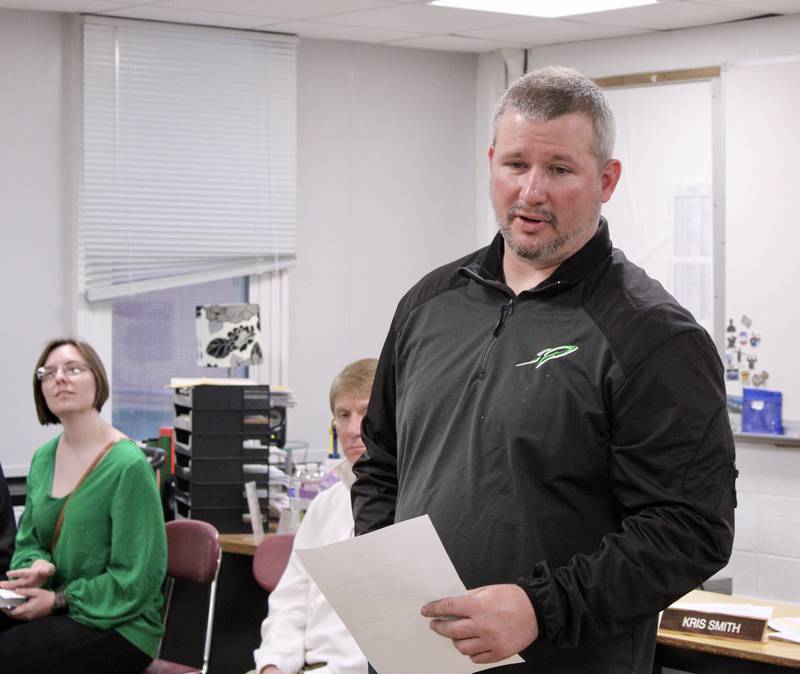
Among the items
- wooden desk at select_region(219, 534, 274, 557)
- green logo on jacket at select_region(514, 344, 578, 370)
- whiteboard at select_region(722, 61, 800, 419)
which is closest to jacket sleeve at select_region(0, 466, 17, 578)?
wooden desk at select_region(219, 534, 274, 557)

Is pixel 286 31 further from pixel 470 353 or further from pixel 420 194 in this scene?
pixel 470 353

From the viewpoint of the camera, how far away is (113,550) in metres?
3.31

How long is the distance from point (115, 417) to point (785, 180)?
9.97 ft

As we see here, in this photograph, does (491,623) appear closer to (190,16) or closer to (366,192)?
(190,16)

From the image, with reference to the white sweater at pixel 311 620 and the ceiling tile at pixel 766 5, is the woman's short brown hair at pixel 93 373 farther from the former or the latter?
the ceiling tile at pixel 766 5

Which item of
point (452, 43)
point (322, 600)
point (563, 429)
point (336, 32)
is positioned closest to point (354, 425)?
point (322, 600)

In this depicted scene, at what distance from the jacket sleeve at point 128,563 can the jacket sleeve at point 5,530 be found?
32 centimetres

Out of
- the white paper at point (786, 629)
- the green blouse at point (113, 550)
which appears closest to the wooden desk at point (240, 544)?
the green blouse at point (113, 550)

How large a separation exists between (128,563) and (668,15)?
10.1ft

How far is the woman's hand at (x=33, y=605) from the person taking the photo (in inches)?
128

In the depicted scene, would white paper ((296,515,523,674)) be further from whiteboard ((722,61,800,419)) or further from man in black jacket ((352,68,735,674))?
whiteboard ((722,61,800,419))

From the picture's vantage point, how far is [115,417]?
5.20 m

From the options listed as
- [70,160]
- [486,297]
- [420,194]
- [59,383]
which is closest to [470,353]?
[486,297]

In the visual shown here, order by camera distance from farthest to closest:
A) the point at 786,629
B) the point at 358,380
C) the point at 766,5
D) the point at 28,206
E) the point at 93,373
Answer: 1. the point at 28,206
2. the point at 766,5
3. the point at 93,373
4. the point at 358,380
5. the point at 786,629
